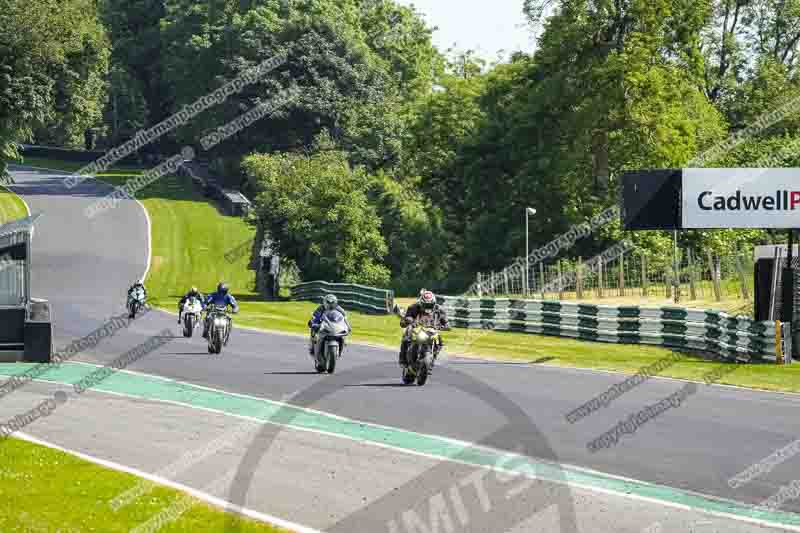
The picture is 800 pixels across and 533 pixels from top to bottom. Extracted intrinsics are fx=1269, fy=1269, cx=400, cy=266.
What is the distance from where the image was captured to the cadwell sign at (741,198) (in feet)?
97.7

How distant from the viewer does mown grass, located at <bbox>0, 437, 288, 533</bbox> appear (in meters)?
10.4

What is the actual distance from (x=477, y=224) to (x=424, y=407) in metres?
46.6

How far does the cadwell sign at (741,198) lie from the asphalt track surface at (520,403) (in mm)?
4859

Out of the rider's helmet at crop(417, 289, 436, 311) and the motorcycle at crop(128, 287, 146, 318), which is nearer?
the rider's helmet at crop(417, 289, 436, 311)

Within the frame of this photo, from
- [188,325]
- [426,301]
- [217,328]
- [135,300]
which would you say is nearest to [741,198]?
[426,301]

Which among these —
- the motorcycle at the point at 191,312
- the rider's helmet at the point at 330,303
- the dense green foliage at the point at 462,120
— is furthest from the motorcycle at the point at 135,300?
the rider's helmet at the point at 330,303

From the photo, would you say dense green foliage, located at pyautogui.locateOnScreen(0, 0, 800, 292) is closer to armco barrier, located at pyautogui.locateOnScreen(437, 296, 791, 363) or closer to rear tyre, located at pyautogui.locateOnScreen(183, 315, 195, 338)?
armco barrier, located at pyautogui.locateOnScreen(437, 296, 791, 363)

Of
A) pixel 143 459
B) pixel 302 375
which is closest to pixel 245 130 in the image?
pixel 302 375

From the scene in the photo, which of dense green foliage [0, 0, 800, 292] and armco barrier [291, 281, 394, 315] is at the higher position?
dense green foliage [0, 0, 800, 292]

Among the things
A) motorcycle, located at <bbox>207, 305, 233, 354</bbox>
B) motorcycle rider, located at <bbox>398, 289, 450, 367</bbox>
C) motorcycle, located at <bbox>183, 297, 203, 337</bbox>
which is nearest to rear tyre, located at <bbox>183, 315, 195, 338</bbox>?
motorcycle, located at <bbox>183, 297, 203, 337</bbox>

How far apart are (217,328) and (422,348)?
855 cm

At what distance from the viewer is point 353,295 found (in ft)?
164

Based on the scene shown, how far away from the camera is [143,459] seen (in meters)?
14.1

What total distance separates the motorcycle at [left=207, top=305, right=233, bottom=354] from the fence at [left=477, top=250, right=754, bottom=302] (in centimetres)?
1594
